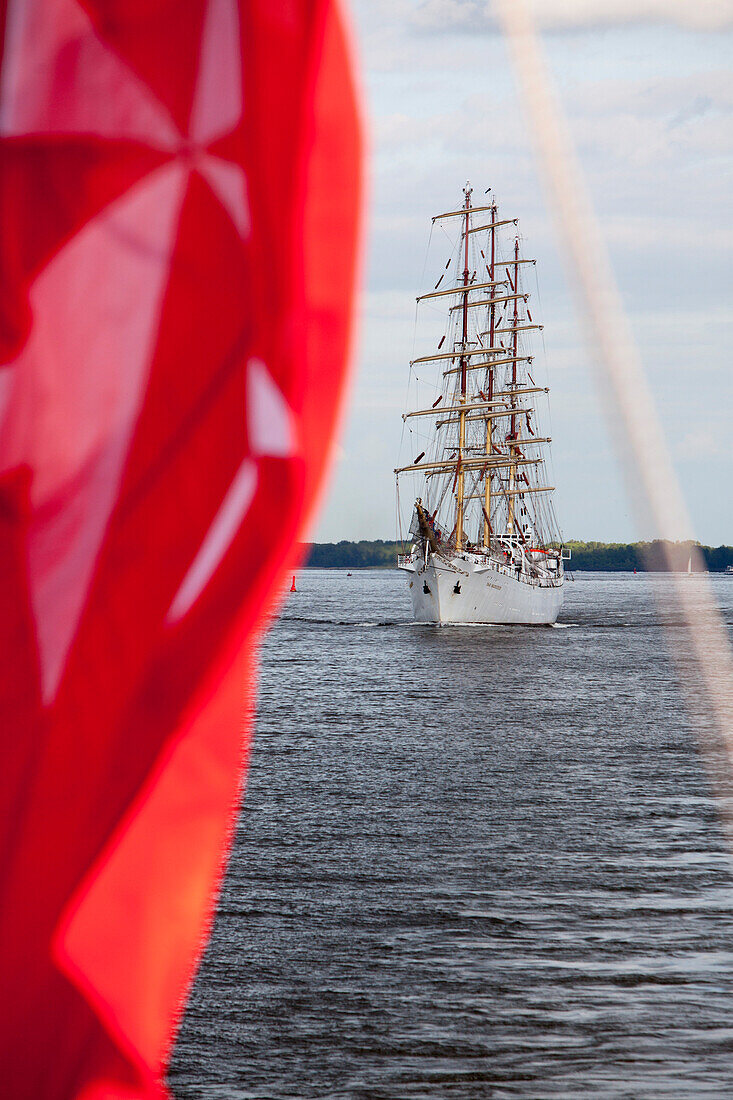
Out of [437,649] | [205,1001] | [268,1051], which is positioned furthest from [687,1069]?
[437,649]

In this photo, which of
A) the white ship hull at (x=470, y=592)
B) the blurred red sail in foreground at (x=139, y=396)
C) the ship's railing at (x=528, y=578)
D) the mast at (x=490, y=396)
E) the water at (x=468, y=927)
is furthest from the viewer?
the mast at (x=490, y=396)

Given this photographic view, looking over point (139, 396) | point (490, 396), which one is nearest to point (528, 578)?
point (490, 396)

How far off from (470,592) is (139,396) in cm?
8674

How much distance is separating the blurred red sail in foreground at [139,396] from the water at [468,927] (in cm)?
1324

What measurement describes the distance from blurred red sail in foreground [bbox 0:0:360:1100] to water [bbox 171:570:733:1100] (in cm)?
1324

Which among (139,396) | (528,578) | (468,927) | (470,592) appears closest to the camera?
(139,396)

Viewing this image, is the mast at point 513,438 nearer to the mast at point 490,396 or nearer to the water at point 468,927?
the mast at point 490,396

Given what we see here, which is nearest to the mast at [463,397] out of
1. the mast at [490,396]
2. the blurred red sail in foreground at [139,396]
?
the mast at [490,396]

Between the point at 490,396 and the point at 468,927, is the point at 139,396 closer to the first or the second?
the point at 468,927

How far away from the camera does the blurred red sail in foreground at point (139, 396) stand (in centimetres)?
122

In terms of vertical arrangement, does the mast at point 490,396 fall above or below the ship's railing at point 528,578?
above

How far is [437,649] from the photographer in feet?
260

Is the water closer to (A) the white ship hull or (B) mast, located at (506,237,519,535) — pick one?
(A) the white ship hull

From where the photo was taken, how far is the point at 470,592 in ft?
287
